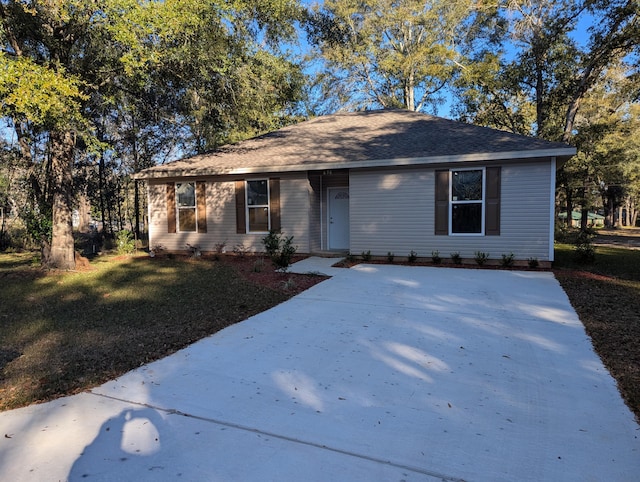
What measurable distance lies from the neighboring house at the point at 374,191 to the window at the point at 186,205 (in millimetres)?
33

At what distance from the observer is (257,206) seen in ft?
39.9

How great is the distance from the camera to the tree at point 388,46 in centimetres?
2317

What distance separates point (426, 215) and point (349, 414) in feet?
26.6

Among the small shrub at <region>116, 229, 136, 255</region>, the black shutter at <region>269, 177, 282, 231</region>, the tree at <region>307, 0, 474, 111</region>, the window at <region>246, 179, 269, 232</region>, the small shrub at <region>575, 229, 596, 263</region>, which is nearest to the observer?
the small shrub at <region>575, 229, 596, 263</region>

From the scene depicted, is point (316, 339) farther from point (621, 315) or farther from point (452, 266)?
point (452, 266)

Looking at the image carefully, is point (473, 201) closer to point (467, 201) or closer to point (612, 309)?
point (467, 201)

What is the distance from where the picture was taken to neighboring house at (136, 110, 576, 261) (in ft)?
31.6

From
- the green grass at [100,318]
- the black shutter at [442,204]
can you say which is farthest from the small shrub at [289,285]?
the black shutter at [442,204]

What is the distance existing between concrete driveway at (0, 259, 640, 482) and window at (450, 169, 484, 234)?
5.17m

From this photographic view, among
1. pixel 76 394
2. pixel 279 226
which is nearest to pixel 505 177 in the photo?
pixel 279 226

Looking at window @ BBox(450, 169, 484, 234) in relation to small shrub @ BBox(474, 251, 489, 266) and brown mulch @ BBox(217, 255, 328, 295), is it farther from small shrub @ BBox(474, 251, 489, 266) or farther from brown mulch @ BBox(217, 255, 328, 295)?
brown mulch @ BBox(217, 255, 328, 295)

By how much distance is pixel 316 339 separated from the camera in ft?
15.4

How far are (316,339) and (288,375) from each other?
40.5 inches

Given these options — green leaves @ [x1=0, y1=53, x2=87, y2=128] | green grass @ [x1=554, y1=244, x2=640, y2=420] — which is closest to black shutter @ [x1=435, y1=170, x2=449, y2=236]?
green grass @ [x1=554, y1=244, x2=640, y2=420]
